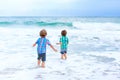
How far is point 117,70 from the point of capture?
8.16 metres

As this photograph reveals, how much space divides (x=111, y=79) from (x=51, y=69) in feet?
6.52

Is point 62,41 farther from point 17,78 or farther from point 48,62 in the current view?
point 17,78

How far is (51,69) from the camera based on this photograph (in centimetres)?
830

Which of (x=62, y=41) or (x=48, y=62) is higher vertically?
(x=62, y=41)

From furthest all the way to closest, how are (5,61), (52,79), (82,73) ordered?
(5,61)
(82,73)
(52,79)

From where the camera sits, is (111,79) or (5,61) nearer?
(111,79)

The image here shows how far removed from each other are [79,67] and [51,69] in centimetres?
90

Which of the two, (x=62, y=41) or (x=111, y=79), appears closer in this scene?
(x=111, y=79)

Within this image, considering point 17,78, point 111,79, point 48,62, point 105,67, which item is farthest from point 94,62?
point 17,78

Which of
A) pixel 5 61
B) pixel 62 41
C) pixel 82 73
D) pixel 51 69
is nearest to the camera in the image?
pixel 82 73

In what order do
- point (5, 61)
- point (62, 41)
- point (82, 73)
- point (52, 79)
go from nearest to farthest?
point (52, 79) → point (82, 73) → point (5, 61) → point (62, 41)

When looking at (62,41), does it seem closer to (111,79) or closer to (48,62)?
(48,62)

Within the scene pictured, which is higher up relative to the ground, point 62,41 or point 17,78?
point 62,41

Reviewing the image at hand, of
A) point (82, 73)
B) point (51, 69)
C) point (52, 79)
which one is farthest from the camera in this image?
point (51, 69)
